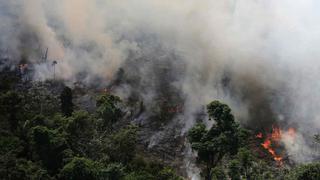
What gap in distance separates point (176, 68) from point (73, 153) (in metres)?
22.7

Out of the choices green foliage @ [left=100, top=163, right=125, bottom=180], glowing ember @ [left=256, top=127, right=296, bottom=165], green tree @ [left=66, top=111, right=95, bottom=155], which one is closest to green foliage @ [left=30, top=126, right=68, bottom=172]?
green tree @ [left=66, top=111, right=95, bottom=155]

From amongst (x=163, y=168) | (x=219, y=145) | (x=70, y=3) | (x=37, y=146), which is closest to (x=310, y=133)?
(x=219, y=145)

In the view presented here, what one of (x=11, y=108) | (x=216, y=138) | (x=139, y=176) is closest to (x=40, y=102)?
(x=11, y=108)

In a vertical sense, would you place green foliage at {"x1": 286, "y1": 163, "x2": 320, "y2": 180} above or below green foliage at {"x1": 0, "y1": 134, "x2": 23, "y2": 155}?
below

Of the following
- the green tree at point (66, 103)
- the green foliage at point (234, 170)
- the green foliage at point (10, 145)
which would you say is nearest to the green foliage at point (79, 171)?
the green foliage at point (10, 145)

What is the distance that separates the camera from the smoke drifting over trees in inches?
3000

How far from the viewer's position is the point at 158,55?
86.9 meters

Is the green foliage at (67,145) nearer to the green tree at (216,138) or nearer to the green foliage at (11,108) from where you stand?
the green foliage at (11,108)

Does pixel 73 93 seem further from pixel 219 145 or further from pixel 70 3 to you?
pixel 219 145

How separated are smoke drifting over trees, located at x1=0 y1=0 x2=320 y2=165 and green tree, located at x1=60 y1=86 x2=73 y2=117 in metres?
7.43

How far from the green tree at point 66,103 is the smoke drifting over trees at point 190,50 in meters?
7.43

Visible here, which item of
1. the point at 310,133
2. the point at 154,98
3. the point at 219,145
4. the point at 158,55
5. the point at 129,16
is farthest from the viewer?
the point at 129,16

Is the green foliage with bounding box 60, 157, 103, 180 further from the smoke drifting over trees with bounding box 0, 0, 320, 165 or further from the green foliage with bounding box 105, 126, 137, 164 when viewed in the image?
the smoke drifting over trees with bounding box 0, 0, 320, 165

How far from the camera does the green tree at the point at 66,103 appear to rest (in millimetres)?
78500
